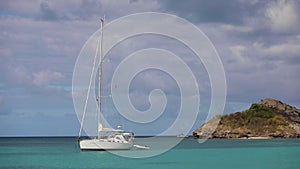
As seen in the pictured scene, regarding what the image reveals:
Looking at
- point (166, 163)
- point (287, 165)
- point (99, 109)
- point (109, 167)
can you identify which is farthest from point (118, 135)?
point (287, 165)

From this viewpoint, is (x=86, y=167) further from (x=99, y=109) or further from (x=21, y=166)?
(x=99, y=109)

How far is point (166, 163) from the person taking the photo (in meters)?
71.8

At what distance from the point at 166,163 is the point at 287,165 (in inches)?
582

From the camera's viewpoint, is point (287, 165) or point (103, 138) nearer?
point (287, 165)

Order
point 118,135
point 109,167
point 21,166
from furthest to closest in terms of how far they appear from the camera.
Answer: point 118,135
point 21,166
point 109,167

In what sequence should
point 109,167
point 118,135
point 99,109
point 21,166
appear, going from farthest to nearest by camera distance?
point 118,135 < point 99,109 < point 21,166 < point 109,167

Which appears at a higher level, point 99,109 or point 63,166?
point 99,109

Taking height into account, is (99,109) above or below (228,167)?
above

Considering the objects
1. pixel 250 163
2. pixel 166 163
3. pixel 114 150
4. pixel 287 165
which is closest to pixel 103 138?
pixel 114 150

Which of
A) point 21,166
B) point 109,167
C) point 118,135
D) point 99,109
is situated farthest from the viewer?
point 118,135

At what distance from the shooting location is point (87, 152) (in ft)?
288

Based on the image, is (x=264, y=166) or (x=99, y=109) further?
(x=99, y=109)

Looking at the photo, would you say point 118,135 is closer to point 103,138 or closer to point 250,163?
point 103,138

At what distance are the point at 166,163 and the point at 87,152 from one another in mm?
19687
